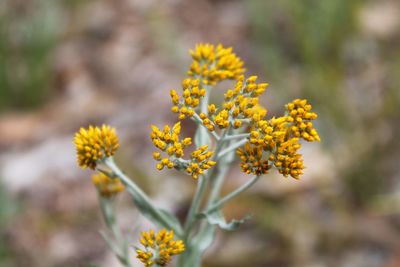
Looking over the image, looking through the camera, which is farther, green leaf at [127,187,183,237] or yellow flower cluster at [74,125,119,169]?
green leaf at [127,187,183,237]

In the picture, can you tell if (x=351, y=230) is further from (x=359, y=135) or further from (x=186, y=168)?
(x=186, y=168)

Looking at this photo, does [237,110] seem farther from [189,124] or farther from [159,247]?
[189,124]

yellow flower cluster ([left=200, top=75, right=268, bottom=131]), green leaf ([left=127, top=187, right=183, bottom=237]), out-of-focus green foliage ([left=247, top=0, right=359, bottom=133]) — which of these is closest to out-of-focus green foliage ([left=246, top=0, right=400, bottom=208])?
out-of-focus green foliage ([left=247, top=0, right=359, bottom=133])

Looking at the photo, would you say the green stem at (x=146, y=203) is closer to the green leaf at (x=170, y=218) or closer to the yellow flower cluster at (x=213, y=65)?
the green leaf at (x=170, y=218)

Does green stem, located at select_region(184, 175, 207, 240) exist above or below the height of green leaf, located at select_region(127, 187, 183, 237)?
below

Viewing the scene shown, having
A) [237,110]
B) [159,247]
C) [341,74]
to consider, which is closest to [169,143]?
[237,110]

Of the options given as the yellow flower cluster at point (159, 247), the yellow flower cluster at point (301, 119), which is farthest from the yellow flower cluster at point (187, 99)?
the yellow flower cluster at point (159, 247)

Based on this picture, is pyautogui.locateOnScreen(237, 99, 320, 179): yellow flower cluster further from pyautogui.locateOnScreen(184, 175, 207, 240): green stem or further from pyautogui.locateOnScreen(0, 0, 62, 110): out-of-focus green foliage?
pyautogui.locateOnScreen(0, 0, 62, 110): out-of-focus green foliage
